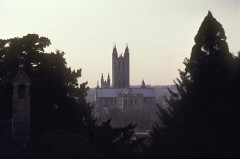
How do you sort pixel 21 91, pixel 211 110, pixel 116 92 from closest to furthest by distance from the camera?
pixel 21 91 → pixel 211 110 → pixel 116 92

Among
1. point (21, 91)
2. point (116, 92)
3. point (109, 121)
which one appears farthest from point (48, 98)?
point (116, 92)

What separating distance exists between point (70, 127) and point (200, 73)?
285 inches

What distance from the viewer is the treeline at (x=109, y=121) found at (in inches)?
557

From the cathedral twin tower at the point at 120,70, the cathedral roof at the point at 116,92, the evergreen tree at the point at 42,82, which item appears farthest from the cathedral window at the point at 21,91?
the cathedral twin tower at the point at 120,70

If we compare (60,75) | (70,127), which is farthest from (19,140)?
(60,75)

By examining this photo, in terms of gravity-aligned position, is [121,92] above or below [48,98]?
above

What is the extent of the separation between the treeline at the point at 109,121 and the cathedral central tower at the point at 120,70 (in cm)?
12510

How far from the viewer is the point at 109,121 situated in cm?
1841

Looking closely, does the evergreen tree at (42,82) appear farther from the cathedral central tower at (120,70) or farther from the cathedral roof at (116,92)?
the cathedral central tower at (120,70)

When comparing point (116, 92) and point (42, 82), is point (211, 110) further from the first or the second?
point (116, 92)

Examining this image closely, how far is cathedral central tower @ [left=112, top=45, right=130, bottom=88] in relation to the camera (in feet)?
486

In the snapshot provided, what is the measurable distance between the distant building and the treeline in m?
109

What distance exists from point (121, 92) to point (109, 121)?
120378mm

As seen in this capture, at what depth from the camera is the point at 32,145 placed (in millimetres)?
15023
